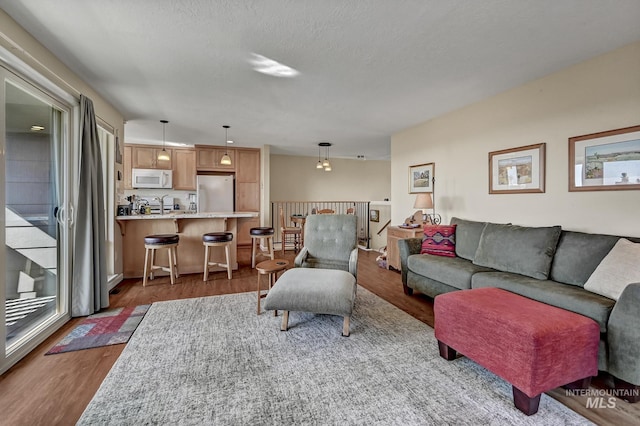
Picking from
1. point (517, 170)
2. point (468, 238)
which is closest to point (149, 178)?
point (468, 238)

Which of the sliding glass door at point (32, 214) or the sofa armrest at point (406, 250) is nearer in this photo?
the sliding glass door at point (32, 214)

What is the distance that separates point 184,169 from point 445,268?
5975mm

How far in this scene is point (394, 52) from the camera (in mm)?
2506

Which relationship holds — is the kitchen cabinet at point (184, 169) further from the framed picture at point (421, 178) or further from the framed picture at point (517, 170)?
the framed picture at point (517, 170)

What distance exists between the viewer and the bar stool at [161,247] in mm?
3887

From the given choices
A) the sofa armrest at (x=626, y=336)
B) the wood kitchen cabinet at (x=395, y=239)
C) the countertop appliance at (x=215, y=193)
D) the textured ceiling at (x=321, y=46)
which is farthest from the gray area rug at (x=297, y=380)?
the countertop appliance at (x=215, y=193)

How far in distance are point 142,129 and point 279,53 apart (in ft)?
12.9

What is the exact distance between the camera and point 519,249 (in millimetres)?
2764

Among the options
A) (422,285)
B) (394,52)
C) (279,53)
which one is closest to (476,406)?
(422,285)

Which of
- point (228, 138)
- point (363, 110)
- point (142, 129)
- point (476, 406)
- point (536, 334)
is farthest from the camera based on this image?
point (228, 138)

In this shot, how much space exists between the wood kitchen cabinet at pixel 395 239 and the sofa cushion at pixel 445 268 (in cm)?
81

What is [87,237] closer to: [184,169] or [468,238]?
[184,169]

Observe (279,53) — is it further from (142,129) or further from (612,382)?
(142,129)

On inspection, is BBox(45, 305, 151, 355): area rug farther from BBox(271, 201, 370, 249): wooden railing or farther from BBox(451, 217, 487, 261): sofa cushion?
BBox(271, 201, 370, 249): wooden railing
